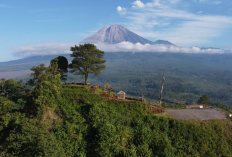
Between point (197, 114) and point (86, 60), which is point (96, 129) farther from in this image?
point (197, 114)

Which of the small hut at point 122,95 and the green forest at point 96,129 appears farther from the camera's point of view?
the small hut at point 122,95

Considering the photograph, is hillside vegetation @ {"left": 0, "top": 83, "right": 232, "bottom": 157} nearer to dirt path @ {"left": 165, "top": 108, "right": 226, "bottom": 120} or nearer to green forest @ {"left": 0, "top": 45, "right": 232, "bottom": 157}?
green forest @ {"left": 0, "top": 45, "right": 232, "bottom": 157}

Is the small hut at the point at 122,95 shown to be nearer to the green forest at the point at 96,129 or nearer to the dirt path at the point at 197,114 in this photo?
the green forest at the point at 96,129

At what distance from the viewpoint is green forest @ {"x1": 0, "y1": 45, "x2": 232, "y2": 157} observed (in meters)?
15.1

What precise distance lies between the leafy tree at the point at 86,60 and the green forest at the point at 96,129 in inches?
205

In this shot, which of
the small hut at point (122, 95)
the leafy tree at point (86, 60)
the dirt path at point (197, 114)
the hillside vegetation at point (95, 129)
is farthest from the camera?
the leafy tree at point (86, 60)

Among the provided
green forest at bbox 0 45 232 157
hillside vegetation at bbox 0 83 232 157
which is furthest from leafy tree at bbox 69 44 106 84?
hillside vegetation at bbox 0 83 232 157

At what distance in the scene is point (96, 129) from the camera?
17.1 m

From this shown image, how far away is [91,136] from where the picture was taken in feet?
56.2

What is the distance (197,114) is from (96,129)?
13.0 metres

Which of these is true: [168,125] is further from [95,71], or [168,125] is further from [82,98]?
[95,71]

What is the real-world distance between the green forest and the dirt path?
1.25 meters

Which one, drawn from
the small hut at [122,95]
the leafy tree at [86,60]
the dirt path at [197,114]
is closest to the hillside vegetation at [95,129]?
the dirt path at [197,114]

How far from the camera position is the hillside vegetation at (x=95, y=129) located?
15.1 meters
